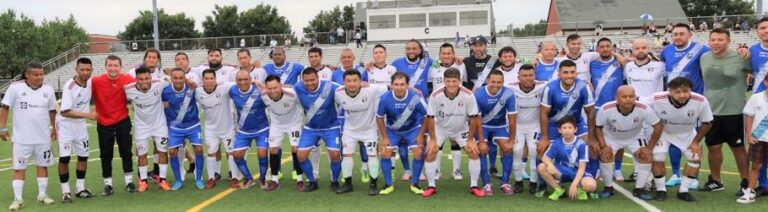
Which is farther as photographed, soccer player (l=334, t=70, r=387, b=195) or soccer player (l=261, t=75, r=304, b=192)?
soccer player (l=261, t=75, r=304, b=192)

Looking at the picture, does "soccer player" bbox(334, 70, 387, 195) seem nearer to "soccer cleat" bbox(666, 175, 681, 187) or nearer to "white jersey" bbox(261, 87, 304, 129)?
"white jersey" bbox(261, 87, 304, 129)

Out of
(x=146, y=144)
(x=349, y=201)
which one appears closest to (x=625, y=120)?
(x=349, y=201)

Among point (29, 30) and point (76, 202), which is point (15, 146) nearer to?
point (76, 202)

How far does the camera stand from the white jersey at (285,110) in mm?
7403

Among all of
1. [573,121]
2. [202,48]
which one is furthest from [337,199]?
[202,48]

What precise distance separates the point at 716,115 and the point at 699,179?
4.46ft

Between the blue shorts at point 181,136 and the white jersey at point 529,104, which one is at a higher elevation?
the white jersey at point 529,104

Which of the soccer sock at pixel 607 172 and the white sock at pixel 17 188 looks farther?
the white sock at pixel 17 188

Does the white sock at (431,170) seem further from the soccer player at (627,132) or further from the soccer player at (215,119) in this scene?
the soccer player at (215,119)

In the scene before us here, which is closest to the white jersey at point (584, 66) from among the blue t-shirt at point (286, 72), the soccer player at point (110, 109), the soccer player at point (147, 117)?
the blue t-shirt at point (286, 72)

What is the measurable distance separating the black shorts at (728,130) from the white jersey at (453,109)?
2701 millimetres

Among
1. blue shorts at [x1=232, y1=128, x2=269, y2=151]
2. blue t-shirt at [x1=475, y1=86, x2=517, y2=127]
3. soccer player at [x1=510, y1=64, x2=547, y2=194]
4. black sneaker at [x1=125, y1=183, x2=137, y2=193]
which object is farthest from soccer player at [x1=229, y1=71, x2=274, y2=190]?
soccer player at [x1=510, y1=64, x2=547, y2=194]

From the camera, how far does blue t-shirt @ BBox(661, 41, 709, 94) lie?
695 centimetres

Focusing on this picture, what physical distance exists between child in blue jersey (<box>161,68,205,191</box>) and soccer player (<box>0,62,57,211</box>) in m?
1.38
